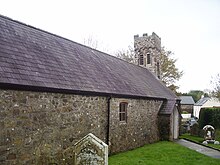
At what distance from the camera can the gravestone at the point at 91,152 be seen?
6.89 meters

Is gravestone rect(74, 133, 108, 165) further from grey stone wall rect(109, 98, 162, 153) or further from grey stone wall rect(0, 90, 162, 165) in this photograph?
grey stone wall rect(109, 98, 162, 153)

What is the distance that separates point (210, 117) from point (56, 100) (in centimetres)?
2165

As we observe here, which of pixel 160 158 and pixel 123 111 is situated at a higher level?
pixel 123 111

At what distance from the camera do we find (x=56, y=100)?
32.4 feet

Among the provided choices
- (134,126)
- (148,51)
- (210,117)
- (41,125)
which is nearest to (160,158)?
(134,126)

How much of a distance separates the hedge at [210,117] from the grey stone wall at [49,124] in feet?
51.4

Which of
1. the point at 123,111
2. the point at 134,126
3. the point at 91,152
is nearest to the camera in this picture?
the point at 91,152

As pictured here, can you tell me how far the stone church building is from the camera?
824cm

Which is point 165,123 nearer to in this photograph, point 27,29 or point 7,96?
point 27,29

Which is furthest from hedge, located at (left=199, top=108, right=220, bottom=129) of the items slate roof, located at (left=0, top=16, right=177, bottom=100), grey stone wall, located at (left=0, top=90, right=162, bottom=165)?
grey stone wall, located at (left=0, top=90, right=162, bottom=165)

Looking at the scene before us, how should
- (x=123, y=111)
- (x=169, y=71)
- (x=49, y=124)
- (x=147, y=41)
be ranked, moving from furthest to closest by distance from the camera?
(x=169, y=71) → (x=147, y=41) → (x=123, y=111) → (x=49, y=124)

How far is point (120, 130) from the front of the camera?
14.6 metres

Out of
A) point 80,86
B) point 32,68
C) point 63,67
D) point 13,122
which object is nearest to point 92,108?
point 80,86

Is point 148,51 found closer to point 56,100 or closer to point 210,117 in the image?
point 210,117
